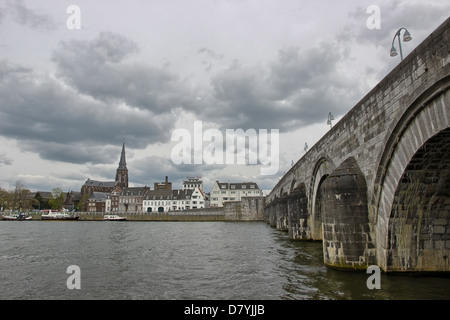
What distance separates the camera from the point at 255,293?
29.2 ft

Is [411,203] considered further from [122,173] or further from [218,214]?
[122,173]

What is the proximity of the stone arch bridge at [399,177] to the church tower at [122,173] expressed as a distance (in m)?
123

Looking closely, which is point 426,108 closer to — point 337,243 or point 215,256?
point 337,243

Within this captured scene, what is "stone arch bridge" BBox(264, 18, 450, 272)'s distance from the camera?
7.40 meters

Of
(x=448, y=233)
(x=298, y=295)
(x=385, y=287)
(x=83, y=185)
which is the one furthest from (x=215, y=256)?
(x=83, y=185)

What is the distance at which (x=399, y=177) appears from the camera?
8914mm

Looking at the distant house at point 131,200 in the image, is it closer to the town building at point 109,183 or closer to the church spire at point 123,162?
the town building at point 109,183

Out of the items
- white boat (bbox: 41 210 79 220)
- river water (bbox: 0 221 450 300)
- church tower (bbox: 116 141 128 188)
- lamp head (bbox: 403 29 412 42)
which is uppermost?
church tower (bbox: 116 141 128 188)

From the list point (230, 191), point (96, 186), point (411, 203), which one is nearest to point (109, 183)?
point (96, 186)

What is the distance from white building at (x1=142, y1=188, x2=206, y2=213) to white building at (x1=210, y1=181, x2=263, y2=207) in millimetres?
3983

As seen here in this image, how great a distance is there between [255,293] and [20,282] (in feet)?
27.6

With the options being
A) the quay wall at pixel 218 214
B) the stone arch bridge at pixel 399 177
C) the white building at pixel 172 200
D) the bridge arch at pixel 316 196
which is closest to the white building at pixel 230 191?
the white building at pixel 172 200

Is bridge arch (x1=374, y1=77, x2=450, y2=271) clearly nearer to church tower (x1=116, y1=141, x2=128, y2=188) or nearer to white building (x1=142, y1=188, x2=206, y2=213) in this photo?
white building (x1=142, y1=188, x2=206, y2=213)

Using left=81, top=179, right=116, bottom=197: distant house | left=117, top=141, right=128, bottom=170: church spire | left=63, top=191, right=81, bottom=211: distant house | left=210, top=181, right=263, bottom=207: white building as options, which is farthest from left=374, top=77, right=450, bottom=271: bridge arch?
left=63, top=191, right=81, bottom=211: distant house
